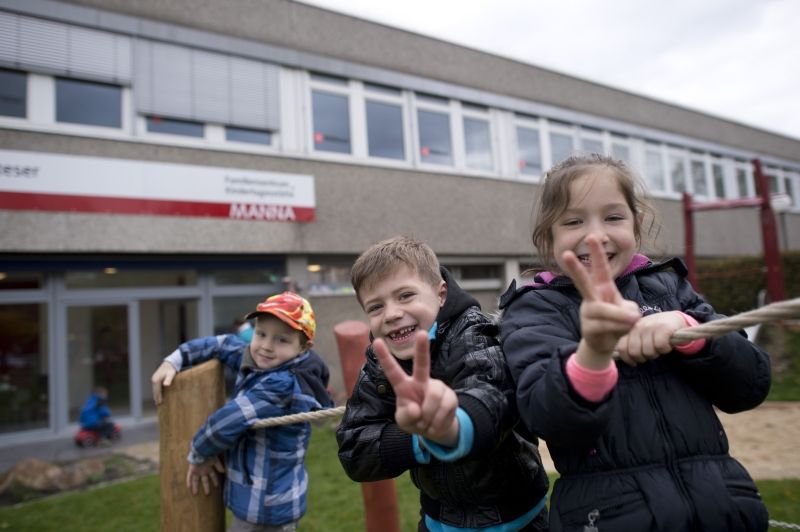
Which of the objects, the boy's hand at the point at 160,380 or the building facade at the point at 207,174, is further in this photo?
the building facade at the point at 207,174

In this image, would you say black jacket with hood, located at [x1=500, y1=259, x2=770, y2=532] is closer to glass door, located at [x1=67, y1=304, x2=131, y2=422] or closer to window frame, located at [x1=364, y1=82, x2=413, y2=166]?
glass door, located at [x1=67, y1=304, x2=131, y2=422]

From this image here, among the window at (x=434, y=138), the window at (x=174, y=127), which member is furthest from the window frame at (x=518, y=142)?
the window at (x=174, y=127)

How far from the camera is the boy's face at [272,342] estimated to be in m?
2.31

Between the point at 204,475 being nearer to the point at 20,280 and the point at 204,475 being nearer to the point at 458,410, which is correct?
the point at 458,410

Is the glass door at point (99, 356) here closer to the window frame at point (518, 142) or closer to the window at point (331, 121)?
the window at point (331, 121)

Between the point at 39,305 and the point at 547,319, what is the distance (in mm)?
8847

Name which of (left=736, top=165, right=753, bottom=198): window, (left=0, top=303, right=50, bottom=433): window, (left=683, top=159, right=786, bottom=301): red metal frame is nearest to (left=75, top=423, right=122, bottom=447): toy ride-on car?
(left=0, top=303, right=50, bottom=433): window

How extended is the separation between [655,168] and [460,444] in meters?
16.5

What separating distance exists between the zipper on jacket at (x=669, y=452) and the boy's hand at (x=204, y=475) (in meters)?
1.83

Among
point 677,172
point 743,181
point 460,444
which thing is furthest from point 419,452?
point 743,181

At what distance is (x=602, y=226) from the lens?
1319mm

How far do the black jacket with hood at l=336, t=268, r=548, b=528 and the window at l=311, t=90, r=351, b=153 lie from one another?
8759mm

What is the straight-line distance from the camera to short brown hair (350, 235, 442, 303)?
153cm

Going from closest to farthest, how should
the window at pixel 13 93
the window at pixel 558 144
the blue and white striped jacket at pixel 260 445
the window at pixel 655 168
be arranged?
the blue and white striped jacket at pixel 260 445, the window at pixel 13 93, the window at pixel 558 144, the window at pixel 655 168
